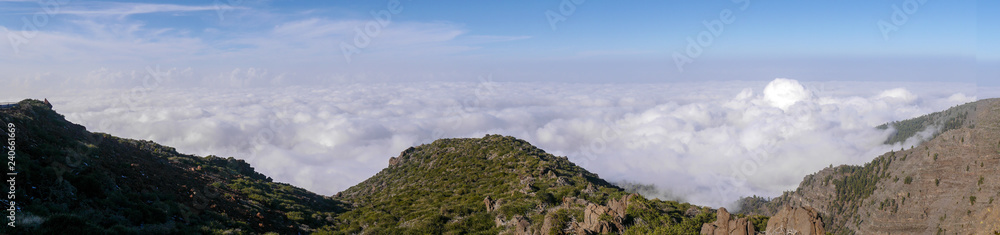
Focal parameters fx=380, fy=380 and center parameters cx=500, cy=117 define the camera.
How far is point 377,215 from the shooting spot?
139ft

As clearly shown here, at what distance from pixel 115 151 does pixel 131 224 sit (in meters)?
22.8

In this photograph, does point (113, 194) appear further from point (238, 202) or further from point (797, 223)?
point (797, 223)

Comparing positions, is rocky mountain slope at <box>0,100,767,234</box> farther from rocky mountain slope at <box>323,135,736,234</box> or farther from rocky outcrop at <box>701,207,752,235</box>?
rocky outcrop at <box>701,207,752,235</box>

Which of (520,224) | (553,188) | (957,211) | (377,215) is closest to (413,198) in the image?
(377,215)

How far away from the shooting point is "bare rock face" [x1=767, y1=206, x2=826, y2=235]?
2140cm

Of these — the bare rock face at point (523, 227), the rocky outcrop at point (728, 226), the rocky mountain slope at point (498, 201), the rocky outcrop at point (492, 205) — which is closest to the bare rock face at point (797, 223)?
the rocky outcrop at point (728, 226)

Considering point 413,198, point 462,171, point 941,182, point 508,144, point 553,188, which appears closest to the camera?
point 553,188

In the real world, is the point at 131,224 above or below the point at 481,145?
below

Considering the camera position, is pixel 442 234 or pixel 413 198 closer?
pixel 442 234

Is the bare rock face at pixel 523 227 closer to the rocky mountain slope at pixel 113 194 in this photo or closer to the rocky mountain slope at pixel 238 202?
the rocky mountain slope at pixel 238 202

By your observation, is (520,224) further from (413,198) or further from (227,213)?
(413,198)

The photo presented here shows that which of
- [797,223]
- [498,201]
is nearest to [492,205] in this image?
[498,201]

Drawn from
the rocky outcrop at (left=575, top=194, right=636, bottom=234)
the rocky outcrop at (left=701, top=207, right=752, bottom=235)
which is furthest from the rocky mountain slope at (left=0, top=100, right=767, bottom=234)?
the rocky outcrop at (left=701, top=207, right=752, bottom=235)

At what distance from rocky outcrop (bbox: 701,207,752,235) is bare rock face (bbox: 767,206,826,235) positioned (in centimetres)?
114
